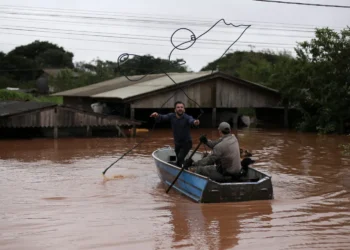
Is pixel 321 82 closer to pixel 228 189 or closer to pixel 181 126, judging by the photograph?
pixel 181 126

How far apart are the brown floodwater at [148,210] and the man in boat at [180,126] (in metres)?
1.00

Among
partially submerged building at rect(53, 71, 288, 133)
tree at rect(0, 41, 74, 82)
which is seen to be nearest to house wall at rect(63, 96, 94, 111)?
partially submerged building at rect(53, 71, 288, 133)

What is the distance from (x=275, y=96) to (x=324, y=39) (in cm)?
568

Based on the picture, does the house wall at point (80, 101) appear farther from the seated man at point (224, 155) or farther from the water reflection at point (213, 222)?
the water reflection at point (213, 222)

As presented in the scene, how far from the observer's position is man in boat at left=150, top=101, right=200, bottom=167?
38.9 feet

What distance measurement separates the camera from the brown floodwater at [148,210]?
7.68 m

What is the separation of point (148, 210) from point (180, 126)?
2649mm

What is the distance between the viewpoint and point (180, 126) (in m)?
11.9

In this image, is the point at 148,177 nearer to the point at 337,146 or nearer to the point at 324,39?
the point at 337,146

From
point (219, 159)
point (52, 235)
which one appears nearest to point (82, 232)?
point (52, 235)

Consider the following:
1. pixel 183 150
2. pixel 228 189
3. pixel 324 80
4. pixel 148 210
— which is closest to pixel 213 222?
pixel 228 189

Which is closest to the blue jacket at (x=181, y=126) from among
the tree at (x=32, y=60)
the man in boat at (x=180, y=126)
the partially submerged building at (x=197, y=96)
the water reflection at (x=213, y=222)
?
the man in boat at (x=180, y=126)

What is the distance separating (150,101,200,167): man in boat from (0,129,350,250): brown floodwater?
1.00 meters

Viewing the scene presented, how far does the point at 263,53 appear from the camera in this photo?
51.2 m
